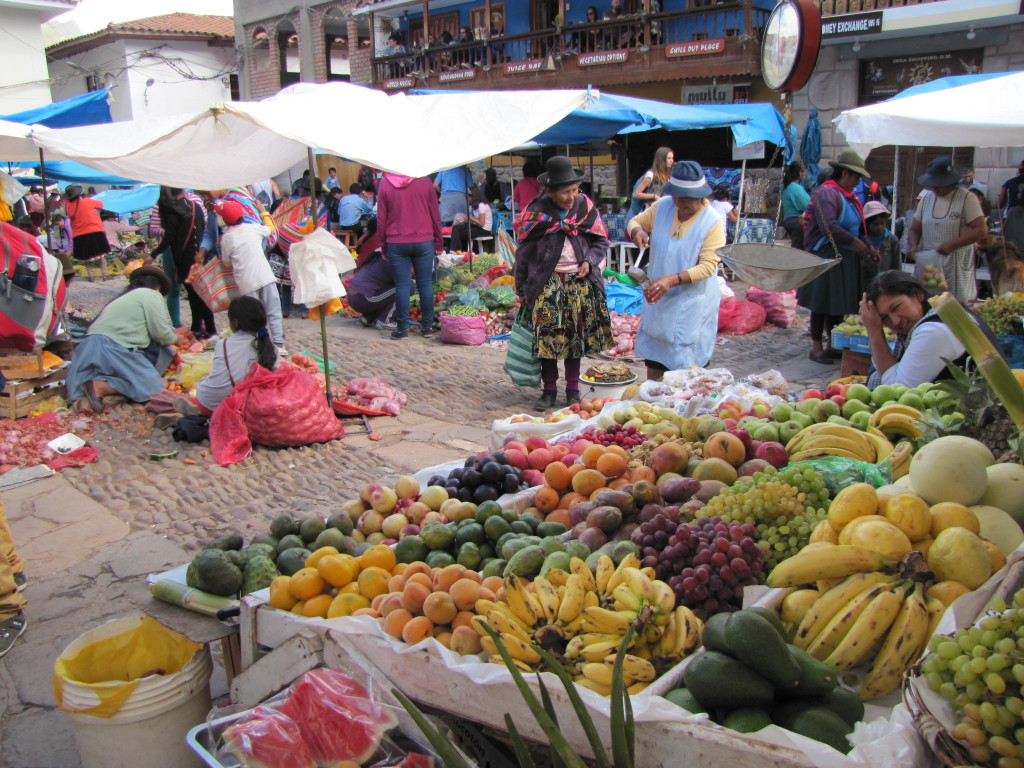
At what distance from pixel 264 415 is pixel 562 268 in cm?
253

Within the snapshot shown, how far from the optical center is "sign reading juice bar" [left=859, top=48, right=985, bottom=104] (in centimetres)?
1209

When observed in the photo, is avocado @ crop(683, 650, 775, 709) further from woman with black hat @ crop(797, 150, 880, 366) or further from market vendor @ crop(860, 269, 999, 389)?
woman with black hat @ crop(797, 150, 880, 366)

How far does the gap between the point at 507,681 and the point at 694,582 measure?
60 cm

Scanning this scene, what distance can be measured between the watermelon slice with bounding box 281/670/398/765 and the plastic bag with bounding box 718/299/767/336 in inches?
312

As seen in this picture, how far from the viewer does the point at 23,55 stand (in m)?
20.3

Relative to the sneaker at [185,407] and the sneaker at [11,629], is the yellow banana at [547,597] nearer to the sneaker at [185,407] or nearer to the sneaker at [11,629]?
the sneaker at [11,629]

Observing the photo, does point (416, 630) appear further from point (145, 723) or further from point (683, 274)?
point (683, 274)

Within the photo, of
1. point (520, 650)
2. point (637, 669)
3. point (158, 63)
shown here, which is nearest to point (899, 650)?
point (637, 669)

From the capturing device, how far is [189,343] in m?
8.91

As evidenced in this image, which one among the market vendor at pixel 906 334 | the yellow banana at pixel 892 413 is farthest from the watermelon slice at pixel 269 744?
the market vendor at pixel 906 334

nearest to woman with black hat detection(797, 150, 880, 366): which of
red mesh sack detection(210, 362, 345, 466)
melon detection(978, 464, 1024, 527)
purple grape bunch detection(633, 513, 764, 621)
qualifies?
red mesh sack detection(210, 362, 345, 466)

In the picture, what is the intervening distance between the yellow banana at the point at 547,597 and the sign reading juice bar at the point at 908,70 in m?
12.9

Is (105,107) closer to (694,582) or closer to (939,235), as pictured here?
(939,235)

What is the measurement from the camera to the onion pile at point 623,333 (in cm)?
881
